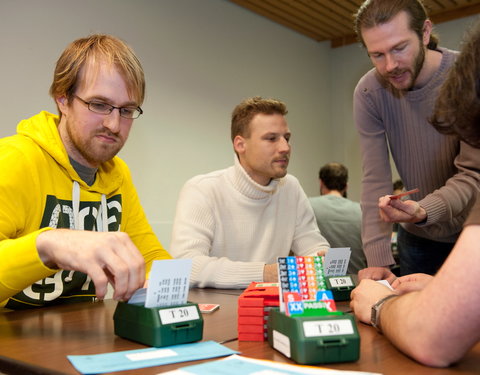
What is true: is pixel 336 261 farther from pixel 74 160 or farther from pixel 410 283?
pixel 74 160

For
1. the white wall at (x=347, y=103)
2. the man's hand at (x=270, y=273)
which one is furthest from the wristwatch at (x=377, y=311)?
the white wall at (x=347, y=103)

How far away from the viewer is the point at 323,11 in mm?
5461

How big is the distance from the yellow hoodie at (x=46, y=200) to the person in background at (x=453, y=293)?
801mm

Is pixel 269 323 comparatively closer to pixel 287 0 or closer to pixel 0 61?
pixel 0 61

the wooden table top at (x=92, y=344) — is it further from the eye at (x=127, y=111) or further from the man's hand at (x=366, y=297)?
the eye at (x=127, y=111)

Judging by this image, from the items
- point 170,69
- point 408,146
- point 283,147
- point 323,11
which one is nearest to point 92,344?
point 408,146

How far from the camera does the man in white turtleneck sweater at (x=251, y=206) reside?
2377 millimetres

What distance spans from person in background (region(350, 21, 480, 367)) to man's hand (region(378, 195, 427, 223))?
723 millimetres

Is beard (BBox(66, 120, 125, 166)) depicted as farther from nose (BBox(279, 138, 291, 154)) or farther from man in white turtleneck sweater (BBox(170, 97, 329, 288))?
nose (BBox(279, 138, 291, 154))

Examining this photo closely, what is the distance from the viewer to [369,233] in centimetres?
204

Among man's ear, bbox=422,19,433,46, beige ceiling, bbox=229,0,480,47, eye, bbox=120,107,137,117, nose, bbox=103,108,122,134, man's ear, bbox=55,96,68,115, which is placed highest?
beige ceiling, bbox=229,0,480,47

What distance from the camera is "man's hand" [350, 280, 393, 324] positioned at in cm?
110

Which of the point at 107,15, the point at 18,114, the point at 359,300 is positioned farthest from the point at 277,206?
the point at 107,15

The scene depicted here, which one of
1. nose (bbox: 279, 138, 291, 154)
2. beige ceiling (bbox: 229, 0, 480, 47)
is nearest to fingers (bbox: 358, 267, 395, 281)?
nose (bbox: 279, 138, 291, 154)
